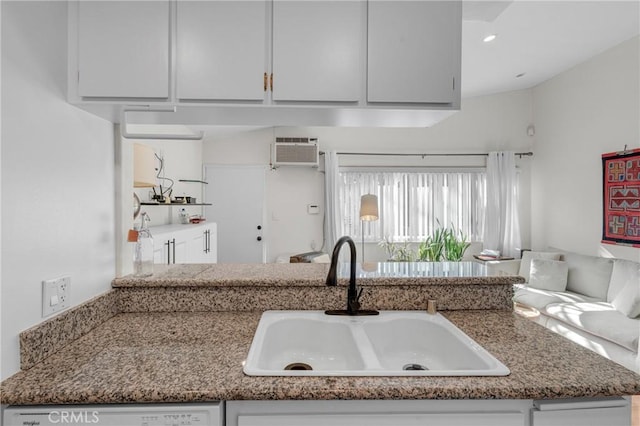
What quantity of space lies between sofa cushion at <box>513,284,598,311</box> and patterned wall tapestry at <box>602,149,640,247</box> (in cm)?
70

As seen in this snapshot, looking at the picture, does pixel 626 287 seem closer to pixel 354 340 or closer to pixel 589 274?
pixel 589 274

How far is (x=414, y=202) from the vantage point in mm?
4855

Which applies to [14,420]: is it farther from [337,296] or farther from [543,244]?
[543,244]

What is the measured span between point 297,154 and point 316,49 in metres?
3.54

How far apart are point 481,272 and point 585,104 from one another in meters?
3.57

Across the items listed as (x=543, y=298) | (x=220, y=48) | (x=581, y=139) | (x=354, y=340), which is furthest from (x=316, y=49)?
(x=581, y=139)

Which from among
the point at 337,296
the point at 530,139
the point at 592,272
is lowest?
the point at 592,272

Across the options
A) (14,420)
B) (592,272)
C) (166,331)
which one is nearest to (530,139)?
(592,272)

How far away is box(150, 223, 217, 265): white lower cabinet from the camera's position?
240 centimetres

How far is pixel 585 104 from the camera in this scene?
3781mm

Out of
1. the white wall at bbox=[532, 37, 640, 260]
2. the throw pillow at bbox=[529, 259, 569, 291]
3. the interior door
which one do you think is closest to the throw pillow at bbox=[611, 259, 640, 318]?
the white wall at bbox=[532, 37, 640, 260]

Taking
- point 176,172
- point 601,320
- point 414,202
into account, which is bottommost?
point 601,320

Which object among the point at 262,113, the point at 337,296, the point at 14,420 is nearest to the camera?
the point at 14,420

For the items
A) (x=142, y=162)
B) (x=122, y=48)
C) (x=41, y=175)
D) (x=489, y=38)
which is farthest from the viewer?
(x=489, y=38)
